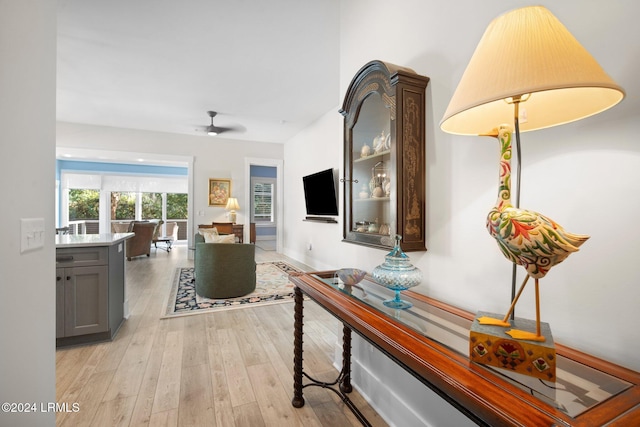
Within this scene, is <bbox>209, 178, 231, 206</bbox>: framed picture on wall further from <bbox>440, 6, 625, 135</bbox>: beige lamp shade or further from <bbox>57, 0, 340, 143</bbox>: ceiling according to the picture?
<bbox>440, 6, 625, 135</bbox>: beige lamp shade

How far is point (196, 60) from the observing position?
3475mm

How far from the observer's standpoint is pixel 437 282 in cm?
142

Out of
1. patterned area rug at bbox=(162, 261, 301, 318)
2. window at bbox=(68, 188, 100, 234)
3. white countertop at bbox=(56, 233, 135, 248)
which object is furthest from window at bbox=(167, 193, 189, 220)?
white countertop at bbox=(56, 233, 135, 248)

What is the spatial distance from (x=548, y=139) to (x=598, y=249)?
381mm

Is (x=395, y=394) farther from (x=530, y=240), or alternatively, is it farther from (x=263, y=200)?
(x=263, y=200)

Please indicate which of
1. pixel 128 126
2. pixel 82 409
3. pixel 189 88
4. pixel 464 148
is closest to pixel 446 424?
pixel 464 148

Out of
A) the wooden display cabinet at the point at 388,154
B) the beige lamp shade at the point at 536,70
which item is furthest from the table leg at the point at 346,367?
the beige lamp shade at the point at 536,70

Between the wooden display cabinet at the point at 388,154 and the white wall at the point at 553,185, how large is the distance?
0.24 ft

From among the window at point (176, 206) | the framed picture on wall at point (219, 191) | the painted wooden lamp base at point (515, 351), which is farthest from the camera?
the window at point (176, 206)

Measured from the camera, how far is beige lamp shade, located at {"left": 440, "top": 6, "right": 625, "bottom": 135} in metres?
0.63

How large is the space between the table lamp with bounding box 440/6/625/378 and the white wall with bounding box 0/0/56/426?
1331mm

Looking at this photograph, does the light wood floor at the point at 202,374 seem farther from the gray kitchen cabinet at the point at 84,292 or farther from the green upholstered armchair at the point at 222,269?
the green upholstered armchair at the point at 222,269

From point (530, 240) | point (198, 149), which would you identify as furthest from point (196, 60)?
point (530, 240)

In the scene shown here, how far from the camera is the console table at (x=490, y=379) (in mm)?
581
